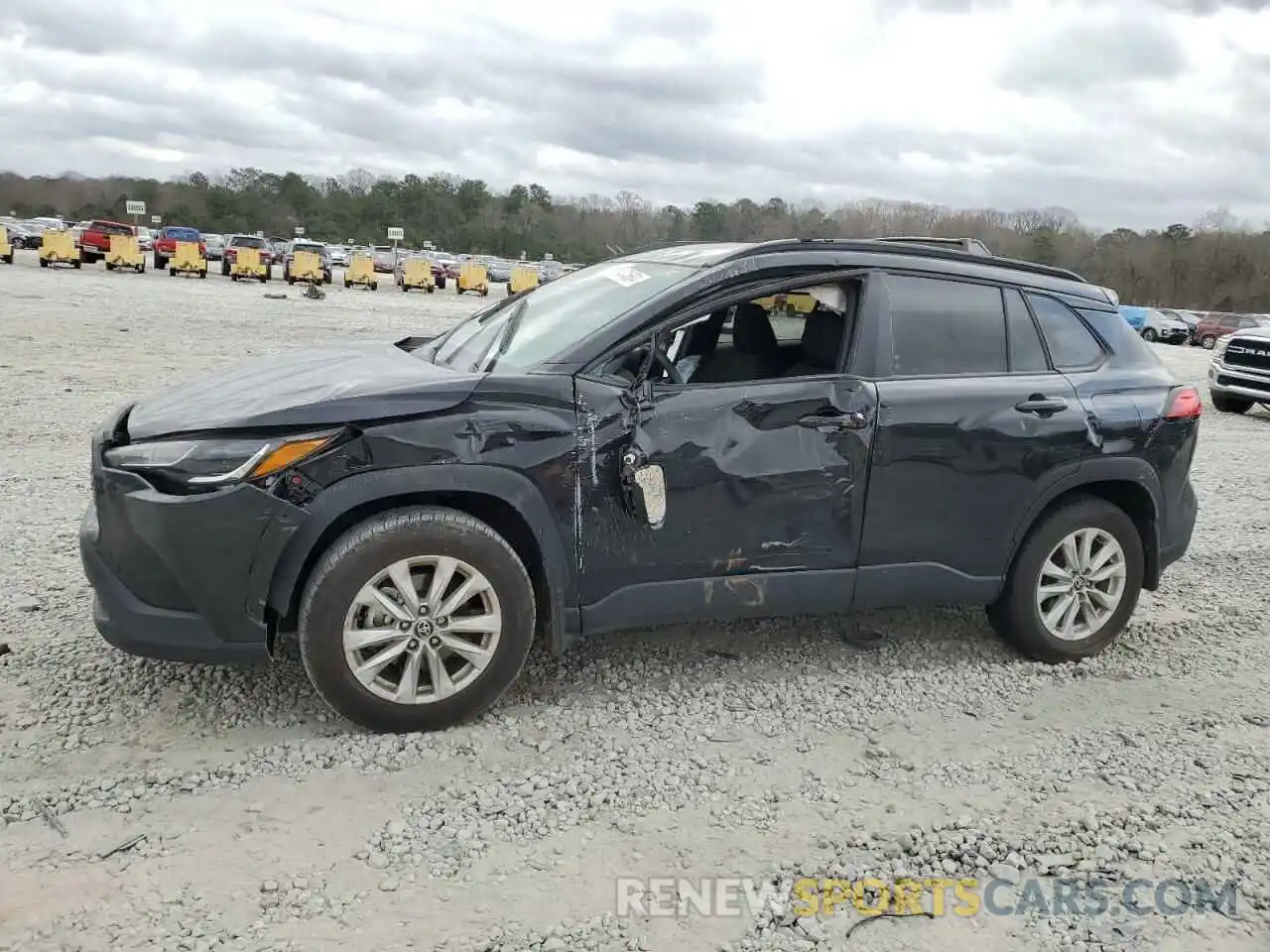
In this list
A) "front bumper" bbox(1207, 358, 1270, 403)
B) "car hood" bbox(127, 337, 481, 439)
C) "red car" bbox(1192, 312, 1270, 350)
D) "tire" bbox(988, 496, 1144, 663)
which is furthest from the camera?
"red car" bbox(1192, 312, 1270, 350)

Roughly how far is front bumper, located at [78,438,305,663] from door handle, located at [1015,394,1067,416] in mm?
2889

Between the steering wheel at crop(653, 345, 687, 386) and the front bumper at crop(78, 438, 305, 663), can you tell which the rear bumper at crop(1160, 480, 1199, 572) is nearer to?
the steering wheel at crop(653, 345, 687, 386)

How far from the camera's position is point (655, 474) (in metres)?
3.62

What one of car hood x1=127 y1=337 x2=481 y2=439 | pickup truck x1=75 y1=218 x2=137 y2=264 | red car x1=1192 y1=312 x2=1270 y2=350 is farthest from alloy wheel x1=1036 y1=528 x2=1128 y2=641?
red car x1=1192 y1=312 x2=1270 y2=350

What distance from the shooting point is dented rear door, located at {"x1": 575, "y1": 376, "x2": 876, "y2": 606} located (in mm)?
3600

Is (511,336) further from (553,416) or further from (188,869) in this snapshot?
(188,869)

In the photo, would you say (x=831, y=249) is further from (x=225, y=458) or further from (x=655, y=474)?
(x=225, y=458)

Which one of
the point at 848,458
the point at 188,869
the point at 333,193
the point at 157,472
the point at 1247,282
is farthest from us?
the point at 333,193

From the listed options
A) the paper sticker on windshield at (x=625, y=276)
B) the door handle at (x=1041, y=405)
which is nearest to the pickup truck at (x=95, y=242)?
the paper sticker on windshield at (x=625, y=276)

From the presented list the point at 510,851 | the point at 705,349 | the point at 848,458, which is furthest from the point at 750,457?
the point at 510,851

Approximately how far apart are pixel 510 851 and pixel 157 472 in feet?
5.48

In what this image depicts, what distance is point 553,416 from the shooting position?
354 cm

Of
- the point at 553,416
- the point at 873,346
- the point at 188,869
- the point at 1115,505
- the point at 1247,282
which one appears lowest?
the point at 188,869

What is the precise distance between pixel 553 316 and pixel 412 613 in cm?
148
